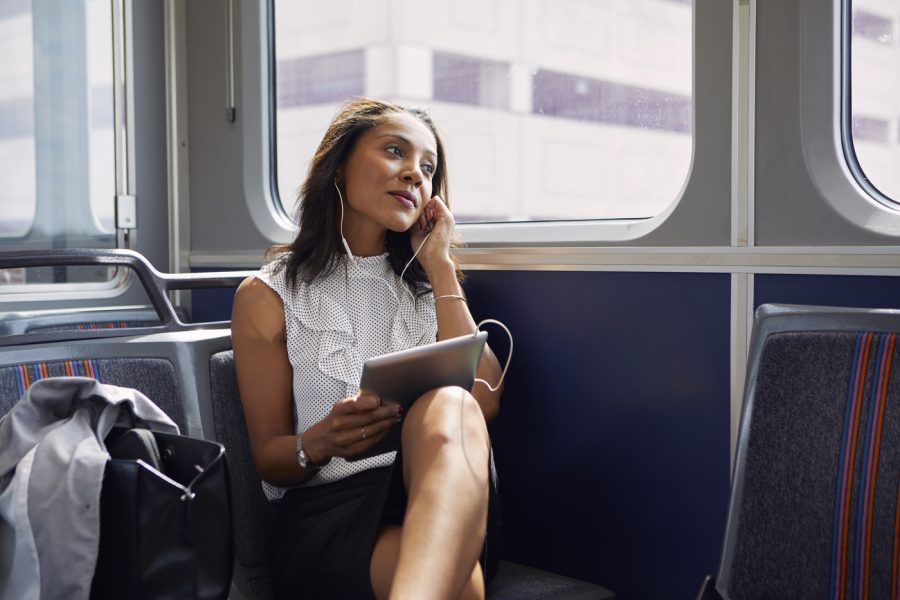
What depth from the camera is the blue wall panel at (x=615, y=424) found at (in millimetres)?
1971

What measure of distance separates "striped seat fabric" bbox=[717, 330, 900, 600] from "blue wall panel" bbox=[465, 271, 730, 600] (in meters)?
0.46

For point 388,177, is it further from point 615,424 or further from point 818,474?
point 818,474

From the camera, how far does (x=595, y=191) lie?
230cm

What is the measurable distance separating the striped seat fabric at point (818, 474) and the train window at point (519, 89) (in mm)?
757

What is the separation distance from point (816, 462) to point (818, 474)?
0.02 m

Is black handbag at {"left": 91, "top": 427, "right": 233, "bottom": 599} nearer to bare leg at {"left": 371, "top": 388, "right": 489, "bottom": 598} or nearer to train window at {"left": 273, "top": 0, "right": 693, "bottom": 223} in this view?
bare leg at {"left": 371, "top": 388, "right": 489, "bottom": 598}

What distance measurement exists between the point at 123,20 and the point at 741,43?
201cm

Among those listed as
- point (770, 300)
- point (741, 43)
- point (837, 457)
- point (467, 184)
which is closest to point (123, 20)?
point (467, 184)

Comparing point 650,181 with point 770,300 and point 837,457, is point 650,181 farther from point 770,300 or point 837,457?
point 837,457

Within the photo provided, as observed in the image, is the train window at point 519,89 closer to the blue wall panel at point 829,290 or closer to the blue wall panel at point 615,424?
the blue wall panel at point 615,424

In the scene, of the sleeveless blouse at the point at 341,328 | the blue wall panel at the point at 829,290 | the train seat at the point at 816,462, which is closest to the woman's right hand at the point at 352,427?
the sleeveless blouse at the point at 341,328

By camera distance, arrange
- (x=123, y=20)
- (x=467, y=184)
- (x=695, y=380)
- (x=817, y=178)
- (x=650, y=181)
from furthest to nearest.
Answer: (x=123, y=20)
(x=467, y=184)
(x=650, y=181)
(x=695, y=380)
(x=817, y=178)

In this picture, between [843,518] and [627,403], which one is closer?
[843,518]

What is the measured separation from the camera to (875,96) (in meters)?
1.81
